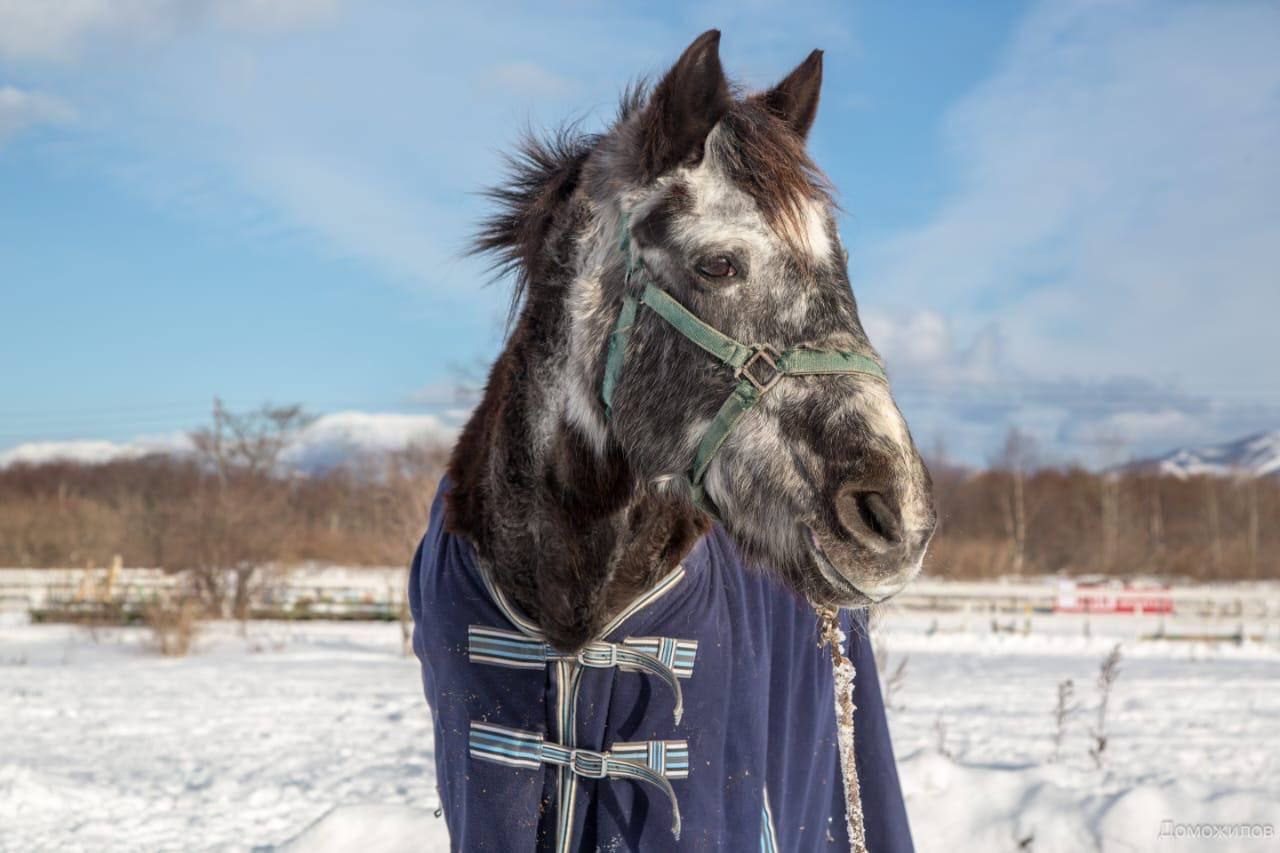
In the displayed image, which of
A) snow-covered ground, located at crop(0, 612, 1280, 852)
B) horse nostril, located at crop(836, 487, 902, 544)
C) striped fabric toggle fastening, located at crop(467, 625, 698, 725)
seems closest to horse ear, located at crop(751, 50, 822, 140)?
horse nostril, located at crop(836, 487, 902, 544)

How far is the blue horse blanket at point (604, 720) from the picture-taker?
2537 mm

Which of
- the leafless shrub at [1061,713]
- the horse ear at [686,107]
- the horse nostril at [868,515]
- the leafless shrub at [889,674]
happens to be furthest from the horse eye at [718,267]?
the leafless shrub at [1061,713]

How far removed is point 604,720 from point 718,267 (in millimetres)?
1175

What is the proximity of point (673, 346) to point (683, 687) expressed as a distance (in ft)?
2.91

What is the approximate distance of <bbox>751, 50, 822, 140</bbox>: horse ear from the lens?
9.06ft

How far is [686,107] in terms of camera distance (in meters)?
2.39

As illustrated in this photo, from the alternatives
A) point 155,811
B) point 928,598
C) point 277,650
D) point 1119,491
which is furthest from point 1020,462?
point 155,811

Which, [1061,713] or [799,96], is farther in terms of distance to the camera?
[1061,713]

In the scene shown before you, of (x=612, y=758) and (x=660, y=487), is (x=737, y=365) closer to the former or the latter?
(x=660, y=487)

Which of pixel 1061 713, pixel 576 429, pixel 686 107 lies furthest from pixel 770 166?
pixel 1061 713

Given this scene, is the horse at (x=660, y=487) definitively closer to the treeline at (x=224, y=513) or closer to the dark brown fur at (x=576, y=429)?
the dark brown fur at (x=576, y=429)

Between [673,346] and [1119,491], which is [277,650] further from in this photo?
[1119,491]

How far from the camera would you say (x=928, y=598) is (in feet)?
80.6

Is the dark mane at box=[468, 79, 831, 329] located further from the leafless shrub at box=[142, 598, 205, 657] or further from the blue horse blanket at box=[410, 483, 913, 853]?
the leafless shrub at box=[142, 598, 205, 657]
